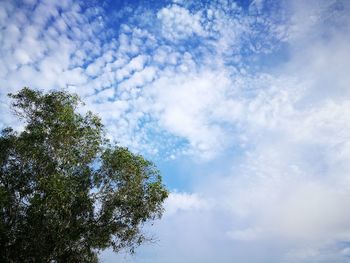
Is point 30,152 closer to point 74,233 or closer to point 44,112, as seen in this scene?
point 44,112

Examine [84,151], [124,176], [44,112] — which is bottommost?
[124,176]

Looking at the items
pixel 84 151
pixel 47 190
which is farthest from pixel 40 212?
pixel 84 151

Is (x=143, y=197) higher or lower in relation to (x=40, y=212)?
higher

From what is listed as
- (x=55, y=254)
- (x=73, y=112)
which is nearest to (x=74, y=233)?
(x=55, y=254)

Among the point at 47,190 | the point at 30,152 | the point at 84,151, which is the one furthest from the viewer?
the point at 84,151

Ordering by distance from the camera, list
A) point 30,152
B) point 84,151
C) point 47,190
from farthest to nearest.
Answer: point 84,151 → point 30,152 → point 47,190

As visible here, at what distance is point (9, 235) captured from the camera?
28.5 m

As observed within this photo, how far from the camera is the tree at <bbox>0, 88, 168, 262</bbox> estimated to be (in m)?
28.0

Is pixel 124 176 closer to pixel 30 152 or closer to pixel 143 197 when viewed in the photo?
pixel 143 197

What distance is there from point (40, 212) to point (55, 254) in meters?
4.41

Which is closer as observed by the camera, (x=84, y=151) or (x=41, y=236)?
(x=41, y=236)

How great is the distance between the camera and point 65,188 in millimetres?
27328

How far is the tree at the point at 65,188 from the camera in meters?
28.0

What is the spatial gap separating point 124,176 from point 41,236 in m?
7.61
